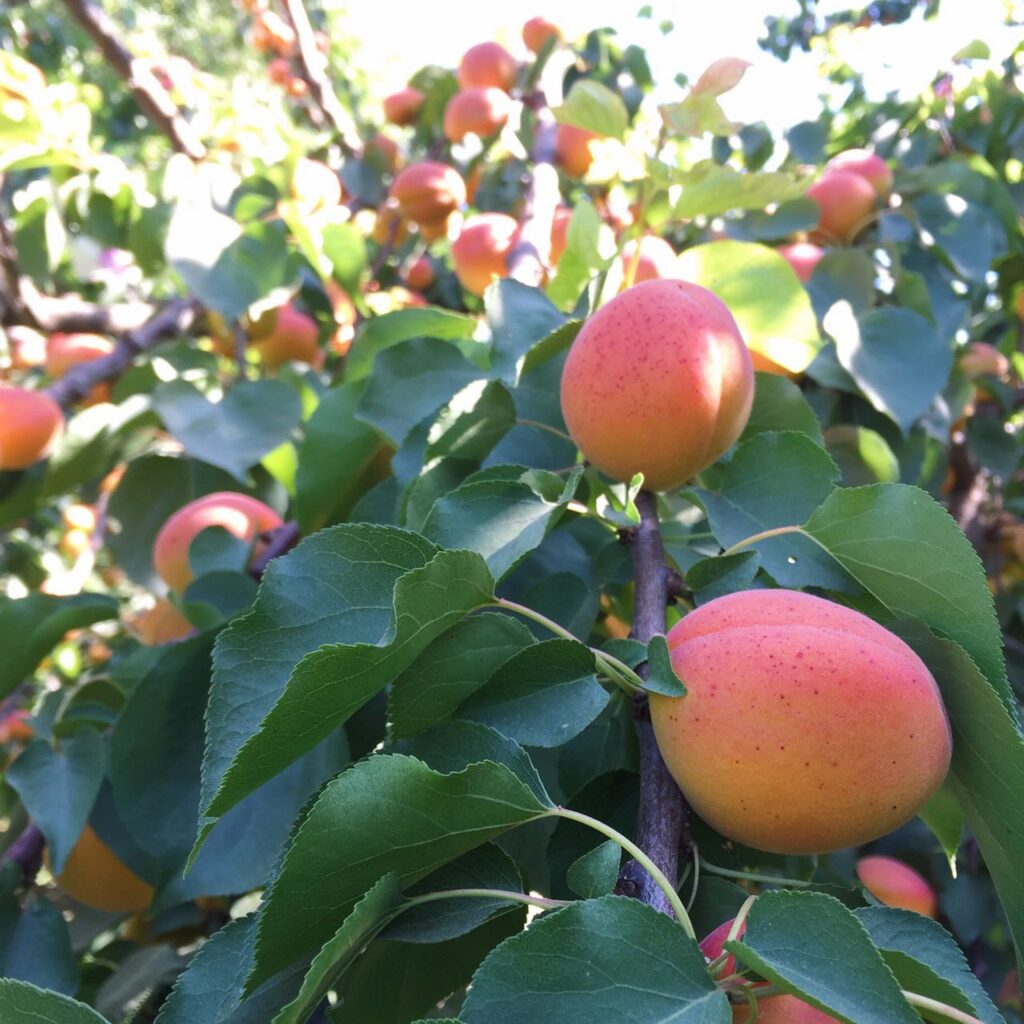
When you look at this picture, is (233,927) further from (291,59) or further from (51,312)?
(291,59)

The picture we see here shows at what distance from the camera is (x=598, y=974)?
331 mm

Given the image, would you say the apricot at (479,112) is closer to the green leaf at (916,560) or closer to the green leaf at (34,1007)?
the green leaf at (916,560)

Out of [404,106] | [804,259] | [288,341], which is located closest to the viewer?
[804,259]

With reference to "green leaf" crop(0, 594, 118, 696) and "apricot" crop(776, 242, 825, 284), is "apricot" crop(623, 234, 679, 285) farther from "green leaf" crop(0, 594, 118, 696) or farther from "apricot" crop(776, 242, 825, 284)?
"green leaf" crop(0, 594, 118, 696)

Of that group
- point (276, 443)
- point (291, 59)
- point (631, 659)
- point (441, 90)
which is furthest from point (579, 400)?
point (291, 59)

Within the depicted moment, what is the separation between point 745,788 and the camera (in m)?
0.41

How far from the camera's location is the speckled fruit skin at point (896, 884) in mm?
1174

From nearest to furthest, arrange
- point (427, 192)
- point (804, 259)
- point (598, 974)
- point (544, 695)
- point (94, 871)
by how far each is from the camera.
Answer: point (598, 974) < point (544, 695) < point (94, 871) < point (804, 259) < point (427, 192)

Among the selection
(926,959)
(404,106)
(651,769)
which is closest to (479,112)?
(404,106)

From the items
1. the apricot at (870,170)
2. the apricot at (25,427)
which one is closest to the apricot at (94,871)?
the apricot at (25,427)

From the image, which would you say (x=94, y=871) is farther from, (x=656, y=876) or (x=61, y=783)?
(x=656, y=876)

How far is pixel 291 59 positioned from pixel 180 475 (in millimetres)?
1415

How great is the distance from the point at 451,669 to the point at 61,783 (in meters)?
0.39

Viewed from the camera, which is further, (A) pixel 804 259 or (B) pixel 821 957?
(A) pixel 804 259
